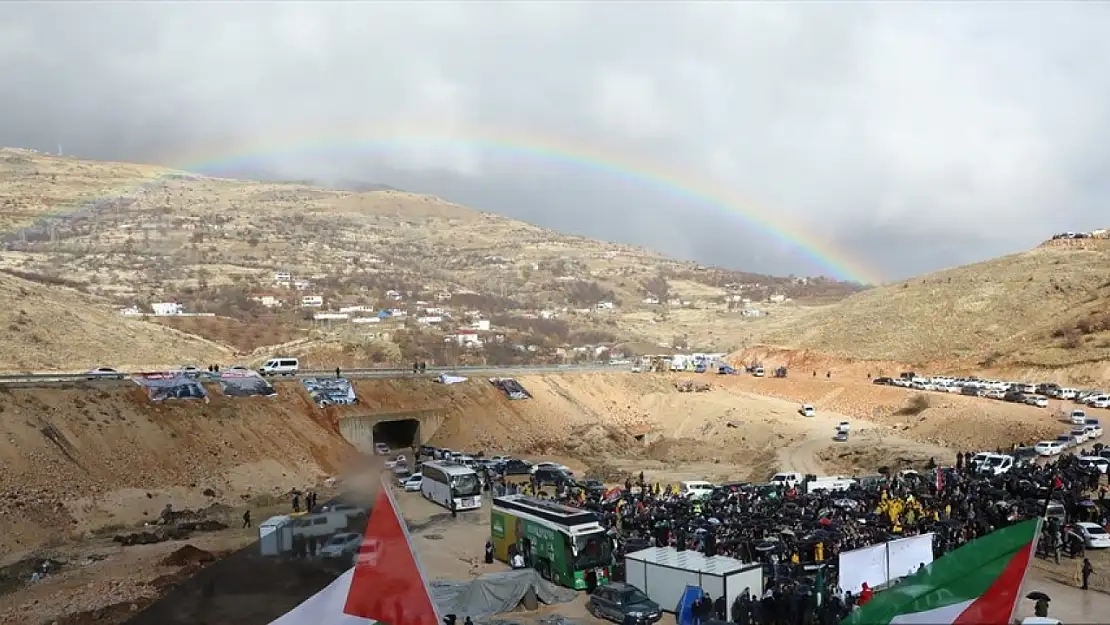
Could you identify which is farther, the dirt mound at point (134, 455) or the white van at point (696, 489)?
the white van at point (696, 489)

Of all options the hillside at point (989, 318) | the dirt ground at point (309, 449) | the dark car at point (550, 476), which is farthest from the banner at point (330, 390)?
the hillside at point (989, 318)

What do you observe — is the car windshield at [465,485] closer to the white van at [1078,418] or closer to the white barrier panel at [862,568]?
Answer: the white barrier panel at [862,568]

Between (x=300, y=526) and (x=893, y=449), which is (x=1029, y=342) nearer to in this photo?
(x=893, y=449)

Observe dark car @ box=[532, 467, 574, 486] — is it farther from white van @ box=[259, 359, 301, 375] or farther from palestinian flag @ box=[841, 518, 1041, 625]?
palestinian flag @ box=[841, 518, 1041, 625]

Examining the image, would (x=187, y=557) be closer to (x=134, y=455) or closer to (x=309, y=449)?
(x=134, y=455)

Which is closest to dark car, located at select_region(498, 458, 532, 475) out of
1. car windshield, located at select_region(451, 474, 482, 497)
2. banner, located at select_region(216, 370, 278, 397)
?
car windshield, located at select_region(451, 474, 482, 497)
